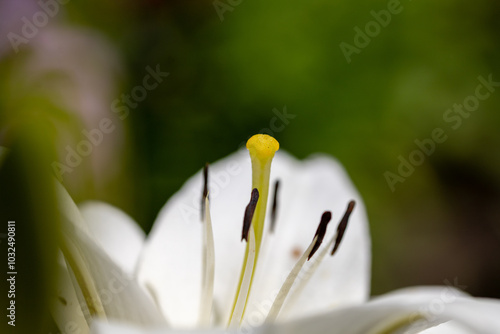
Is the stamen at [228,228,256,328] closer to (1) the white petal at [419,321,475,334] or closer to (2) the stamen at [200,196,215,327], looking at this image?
(2) the stamen at [200,196,215,327]

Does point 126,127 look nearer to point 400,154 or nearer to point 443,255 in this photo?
point 400,154

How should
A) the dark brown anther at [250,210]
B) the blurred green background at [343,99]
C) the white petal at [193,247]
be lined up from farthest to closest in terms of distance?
the blurred green background at [343,99]
the white petal at [193,247]
the dark brown anther at [250,210]

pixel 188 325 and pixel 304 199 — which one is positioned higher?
pixel 304 199

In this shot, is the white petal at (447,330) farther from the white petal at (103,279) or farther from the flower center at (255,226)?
the white petal at (103,279)


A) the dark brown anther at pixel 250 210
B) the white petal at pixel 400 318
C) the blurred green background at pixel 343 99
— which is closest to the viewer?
the white petal at pixel 400 318

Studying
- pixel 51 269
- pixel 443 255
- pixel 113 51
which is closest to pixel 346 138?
pixel 443 255

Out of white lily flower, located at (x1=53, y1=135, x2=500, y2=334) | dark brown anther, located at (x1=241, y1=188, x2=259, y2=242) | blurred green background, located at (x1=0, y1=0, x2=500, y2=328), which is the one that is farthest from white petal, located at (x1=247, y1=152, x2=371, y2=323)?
blurred green background, located at (x1=0, y1=0, x2=500, y2=328)

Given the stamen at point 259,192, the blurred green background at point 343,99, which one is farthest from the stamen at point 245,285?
the blurred green background at point 343,99
